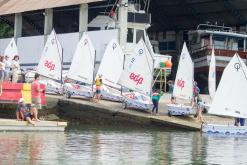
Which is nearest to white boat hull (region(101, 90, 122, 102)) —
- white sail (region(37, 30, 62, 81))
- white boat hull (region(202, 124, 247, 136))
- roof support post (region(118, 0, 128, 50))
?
white sail (region(37, 30, 62, 81))

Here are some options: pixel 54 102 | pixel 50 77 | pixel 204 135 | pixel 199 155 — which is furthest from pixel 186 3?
pixel 199 155

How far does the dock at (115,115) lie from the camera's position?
3409cm

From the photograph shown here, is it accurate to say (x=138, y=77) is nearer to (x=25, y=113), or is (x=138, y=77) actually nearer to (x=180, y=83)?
(x=180, y=83)

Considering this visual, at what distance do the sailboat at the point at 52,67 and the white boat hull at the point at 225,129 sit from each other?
38.5ft

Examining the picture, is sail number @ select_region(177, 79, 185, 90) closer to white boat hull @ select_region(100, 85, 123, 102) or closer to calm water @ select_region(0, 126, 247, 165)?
white boat hull @ select_region(100, 85, 123, 102)

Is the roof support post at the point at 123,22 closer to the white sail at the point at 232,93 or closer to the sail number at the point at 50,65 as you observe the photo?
the sail number at the point at 50,65

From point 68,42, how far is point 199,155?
30.9 meters

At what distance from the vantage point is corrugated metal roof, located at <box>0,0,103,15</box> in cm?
4983

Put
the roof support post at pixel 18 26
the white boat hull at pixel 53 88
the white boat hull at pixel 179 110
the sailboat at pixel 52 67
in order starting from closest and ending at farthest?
the white boat hull at pixel 179 110, the white boat hull at pixel 53 88, the sailboat at pixel 52 67, the roof support post at pixel 18 26

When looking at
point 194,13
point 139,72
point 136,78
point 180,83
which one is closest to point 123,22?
point 194,13

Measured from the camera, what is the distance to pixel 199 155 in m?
22.5

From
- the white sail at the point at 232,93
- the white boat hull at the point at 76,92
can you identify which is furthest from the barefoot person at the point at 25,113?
the white boat hull at the point at 76,92

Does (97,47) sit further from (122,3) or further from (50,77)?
(50,77)

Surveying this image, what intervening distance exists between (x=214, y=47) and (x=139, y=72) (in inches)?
676
